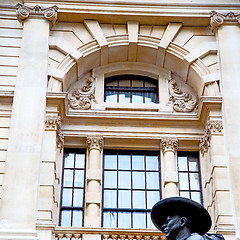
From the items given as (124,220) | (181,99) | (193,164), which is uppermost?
(181,99)

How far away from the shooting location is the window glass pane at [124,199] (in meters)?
20.2

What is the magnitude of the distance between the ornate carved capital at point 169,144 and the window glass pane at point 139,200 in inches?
61.2

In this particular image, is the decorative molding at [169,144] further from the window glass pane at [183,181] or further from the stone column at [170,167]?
the window glass pane at [183,181]

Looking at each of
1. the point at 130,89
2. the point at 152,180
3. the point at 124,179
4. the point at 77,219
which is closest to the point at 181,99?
the point at 130,89

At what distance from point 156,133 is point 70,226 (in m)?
4.04

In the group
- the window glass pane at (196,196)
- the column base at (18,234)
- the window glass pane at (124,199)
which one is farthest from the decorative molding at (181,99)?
the column base at (18,234)

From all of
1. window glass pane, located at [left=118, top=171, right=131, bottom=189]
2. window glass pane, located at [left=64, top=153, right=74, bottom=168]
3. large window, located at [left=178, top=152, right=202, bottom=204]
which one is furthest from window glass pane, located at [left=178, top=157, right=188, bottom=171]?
window glass pane, located at [left=64, top=153, right=74, bottom=168]

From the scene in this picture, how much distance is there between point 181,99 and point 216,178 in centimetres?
374

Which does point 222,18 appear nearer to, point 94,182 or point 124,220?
point 94,182

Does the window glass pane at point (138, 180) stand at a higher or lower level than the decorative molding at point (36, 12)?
lower

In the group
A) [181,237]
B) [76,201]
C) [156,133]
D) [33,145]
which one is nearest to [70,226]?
[76,201]

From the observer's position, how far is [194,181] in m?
20.8

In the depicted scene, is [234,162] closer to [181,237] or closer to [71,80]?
[71,80]

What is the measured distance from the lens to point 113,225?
19.8 m
